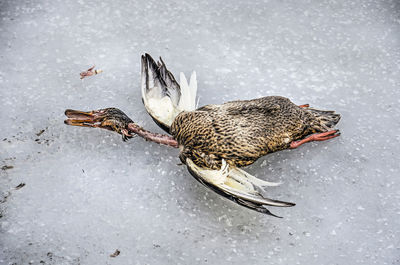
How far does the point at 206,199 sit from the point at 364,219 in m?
0.77

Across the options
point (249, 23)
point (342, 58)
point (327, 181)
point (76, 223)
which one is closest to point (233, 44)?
point (249, 23)

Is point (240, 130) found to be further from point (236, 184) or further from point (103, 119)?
point (103, 119)

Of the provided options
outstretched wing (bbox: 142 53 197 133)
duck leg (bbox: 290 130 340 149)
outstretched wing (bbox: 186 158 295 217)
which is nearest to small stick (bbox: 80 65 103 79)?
outstretched wing (bbox: 142 53 197 133)

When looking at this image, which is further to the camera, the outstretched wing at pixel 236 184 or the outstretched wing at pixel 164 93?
the outstretched wing at pixel 164 93

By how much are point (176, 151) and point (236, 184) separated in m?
0.47

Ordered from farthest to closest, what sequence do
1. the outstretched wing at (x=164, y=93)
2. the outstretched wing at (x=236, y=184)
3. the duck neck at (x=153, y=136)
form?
the outstretched wing at (x=164, y=93) → the duck neck at (x=153, y=136) → the outstretched wing at (x=236, y=184)

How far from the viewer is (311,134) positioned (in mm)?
2375

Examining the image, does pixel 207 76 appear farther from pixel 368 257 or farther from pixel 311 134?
pixel 368 257

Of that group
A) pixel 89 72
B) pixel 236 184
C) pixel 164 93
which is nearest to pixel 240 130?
pixel 236 184

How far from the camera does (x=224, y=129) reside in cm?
213

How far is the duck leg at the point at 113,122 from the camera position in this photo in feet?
7.54

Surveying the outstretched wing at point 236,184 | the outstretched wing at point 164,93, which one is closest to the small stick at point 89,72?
the outstretched wing at point 164,93

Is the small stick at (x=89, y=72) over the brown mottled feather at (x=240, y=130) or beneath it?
A: beneath

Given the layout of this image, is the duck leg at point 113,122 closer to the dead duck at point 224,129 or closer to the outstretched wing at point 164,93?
the dead duck at point 224,129
